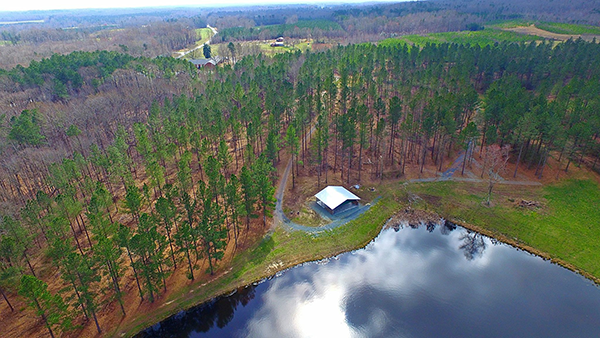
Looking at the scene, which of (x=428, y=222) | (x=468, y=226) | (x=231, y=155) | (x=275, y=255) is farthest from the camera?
(x=231, y=155)

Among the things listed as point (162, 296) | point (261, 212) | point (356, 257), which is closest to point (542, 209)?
point (356, 257)

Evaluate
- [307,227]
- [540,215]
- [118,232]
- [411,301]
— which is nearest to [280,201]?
[307,227]

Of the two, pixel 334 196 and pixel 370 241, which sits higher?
pixel 334 196

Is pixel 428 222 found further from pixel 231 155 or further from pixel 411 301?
pixel 231 155

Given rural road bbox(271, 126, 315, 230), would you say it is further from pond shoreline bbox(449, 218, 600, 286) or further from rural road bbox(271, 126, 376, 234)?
pond shoreline bbox(449, 218, 600, 286)

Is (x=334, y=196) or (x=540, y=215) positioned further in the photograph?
(x=334, y=196)

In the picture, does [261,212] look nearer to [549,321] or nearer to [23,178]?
[549,321]

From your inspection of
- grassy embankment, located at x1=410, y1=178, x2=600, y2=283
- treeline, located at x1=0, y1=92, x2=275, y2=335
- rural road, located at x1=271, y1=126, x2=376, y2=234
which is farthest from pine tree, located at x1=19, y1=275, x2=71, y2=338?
grassy embankment, located at x1=410, y1=178, x2=600, y2=283
